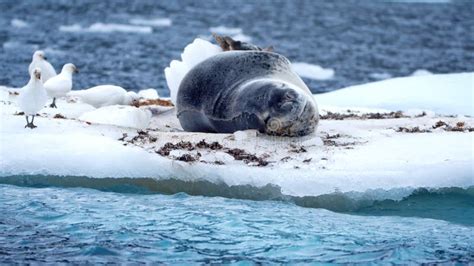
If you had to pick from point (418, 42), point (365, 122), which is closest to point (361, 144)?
point (365, 122)

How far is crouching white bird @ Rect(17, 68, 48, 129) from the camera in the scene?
6.34 metres

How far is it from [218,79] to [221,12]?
91.6 ft

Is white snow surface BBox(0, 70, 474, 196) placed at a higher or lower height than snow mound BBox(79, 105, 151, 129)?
lower

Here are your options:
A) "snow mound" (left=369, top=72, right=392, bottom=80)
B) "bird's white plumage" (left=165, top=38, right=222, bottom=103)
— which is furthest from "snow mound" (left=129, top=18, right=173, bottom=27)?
"bird's white plumage" (left=165, top=38, right=222, bottom=103)

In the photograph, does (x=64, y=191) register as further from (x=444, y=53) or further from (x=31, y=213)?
(x=444, y=53)

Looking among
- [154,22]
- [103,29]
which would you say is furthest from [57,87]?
[154,22]

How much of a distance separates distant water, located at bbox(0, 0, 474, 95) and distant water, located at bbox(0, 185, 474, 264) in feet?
27.4

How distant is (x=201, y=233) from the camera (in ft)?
15.6

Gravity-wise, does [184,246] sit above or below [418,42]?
below

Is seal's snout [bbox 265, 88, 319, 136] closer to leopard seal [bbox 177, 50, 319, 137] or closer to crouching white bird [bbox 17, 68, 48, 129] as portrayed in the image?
leopard seal [bbox 177, 50, 319, 137]

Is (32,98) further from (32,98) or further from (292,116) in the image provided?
(292,116)

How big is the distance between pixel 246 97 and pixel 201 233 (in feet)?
6.13

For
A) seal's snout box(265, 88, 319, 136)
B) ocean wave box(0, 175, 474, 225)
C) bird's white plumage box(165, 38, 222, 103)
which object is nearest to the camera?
ocean wave box(0, 175, 474, 225)

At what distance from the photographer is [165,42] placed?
21.2 meters
